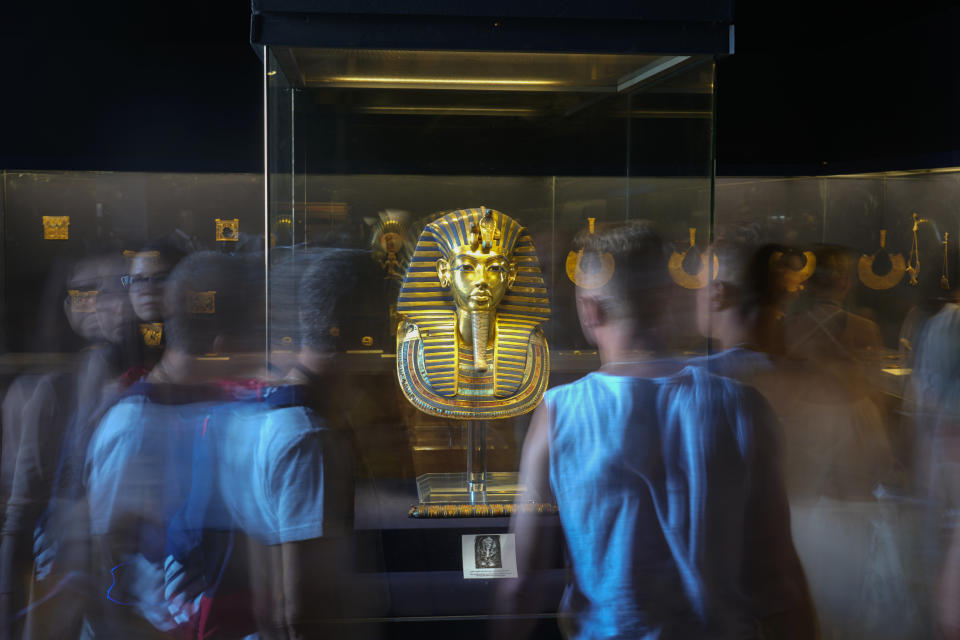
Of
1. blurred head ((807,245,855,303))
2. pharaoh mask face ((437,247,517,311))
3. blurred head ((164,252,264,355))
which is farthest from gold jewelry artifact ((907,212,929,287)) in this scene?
blurred head ((164,252,264,355))

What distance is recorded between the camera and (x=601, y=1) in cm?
197

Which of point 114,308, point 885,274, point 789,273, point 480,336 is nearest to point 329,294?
point 114,308

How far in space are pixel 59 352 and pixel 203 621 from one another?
0.95 m

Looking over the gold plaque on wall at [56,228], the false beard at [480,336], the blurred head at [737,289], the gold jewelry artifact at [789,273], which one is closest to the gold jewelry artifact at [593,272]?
the blurred head at [737,289]

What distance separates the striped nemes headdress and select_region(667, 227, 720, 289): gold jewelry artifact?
615 mm

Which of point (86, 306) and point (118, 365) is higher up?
point (86, 306)

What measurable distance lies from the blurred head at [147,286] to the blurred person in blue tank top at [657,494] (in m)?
1.05

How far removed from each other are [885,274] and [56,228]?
326cm

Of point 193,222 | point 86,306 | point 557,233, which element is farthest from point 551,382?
point 193,222

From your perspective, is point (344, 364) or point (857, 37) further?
point (857, 37)

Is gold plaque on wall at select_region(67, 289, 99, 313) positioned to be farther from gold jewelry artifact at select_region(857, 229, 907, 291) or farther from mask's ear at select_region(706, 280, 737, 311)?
gold jewelry artifact at select_region(857, 229, 907, 291)

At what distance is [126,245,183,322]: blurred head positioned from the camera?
2.11 m

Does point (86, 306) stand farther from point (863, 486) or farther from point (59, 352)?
point (863, 486)

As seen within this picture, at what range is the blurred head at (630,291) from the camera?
6.23ft
